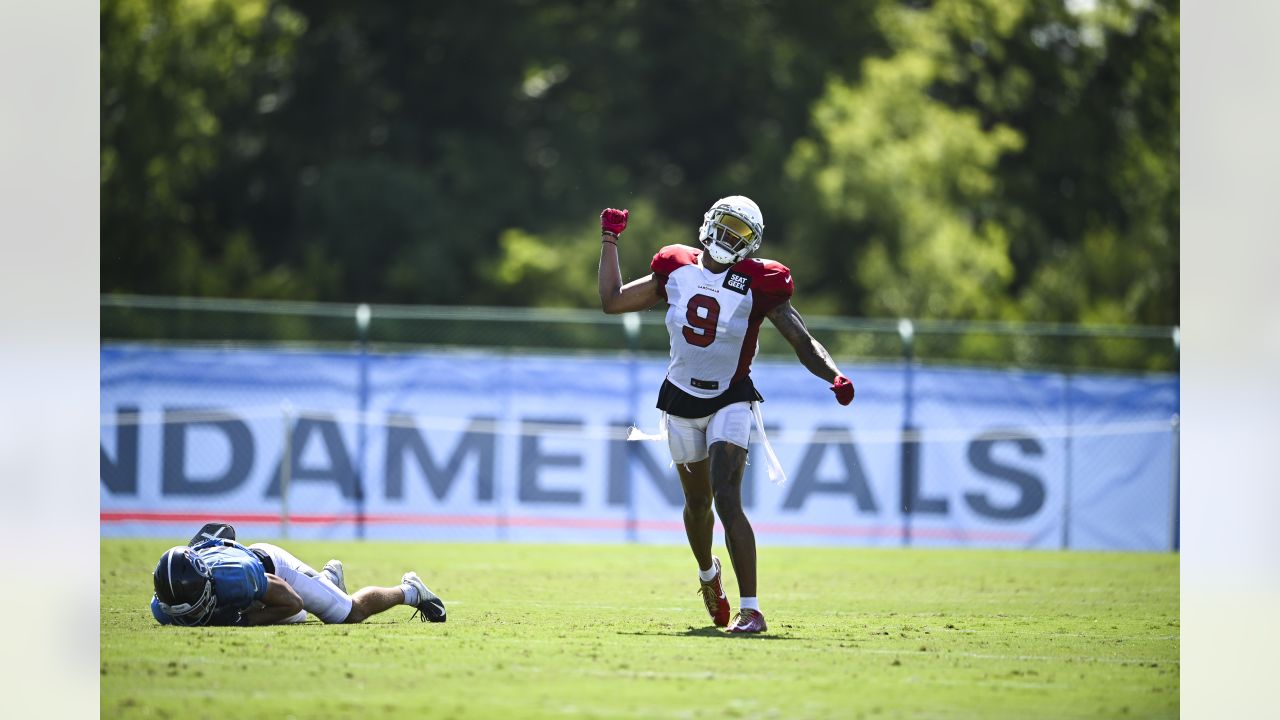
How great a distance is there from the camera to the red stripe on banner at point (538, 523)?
17172mm

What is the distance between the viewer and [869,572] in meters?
14.1

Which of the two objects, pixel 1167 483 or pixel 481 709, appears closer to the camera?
pixel 481 709

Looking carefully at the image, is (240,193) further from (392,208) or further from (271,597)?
(271,597)

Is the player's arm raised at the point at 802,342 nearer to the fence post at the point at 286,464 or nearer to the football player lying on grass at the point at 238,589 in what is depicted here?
the football player lying on grass at the point at 238,589

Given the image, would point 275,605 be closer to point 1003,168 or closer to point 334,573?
point 334,573

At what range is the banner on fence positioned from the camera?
1744cm

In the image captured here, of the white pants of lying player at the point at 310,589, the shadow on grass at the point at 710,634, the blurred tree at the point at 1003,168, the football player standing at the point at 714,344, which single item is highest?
the blurred tree at the point at 1003,168

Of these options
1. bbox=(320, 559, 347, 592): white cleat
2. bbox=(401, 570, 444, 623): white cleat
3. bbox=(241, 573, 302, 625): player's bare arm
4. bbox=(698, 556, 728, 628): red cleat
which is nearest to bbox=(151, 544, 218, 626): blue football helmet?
bbox=(241, 573, 302, 625): player's bare arm

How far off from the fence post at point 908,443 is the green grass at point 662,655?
5.68m

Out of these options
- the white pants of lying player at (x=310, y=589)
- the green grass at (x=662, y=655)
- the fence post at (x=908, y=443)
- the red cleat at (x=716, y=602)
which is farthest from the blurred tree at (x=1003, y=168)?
the white pants of lying player at (x=310, y=589)
